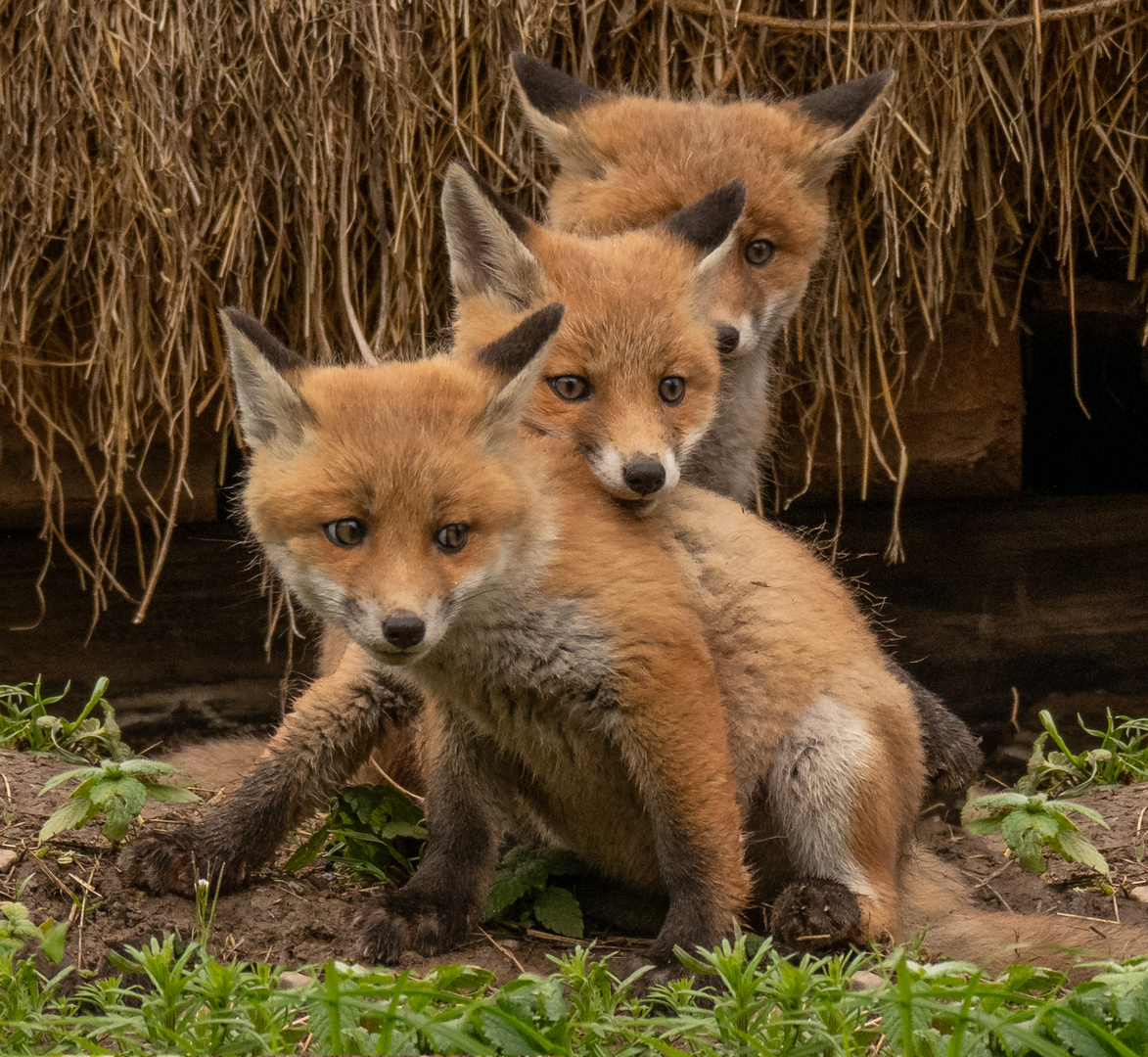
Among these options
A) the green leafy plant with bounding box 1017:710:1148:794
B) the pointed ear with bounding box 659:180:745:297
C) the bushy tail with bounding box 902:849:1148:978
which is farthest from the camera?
the green leafy plant with bounding box 1017:710:1148:794

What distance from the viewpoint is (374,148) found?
13.6 ft

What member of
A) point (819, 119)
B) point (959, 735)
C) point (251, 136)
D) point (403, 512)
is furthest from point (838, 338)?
point (403, 512)

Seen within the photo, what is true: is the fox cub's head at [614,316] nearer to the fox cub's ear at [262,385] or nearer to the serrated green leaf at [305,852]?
the fox cub's ear at [262,385]

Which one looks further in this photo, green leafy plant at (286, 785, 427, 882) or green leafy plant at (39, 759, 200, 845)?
green leafy plant at (286, 785, 427, 882)

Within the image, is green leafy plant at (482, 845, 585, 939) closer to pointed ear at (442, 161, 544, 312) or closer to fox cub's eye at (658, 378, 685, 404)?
fox cub's eye at (658, 378, 685, 404)

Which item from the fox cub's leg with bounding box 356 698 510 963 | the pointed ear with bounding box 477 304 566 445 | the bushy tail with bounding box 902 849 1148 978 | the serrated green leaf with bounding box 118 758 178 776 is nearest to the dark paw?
the bushy tail with bounding box 902 849 1148 978

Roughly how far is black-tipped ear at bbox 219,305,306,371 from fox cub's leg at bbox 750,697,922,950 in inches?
54.5

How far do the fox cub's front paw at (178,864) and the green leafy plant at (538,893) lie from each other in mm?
606

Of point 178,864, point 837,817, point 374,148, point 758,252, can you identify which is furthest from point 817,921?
point 374,148

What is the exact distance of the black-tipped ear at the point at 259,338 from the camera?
250 centimetres

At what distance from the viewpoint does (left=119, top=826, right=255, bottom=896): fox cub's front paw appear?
285 cm

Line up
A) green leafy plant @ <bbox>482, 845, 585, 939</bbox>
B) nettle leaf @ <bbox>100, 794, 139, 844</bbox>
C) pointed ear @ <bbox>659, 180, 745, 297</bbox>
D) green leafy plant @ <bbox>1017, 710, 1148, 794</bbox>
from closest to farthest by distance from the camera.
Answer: nettle leaf @ <bbox>100, 794, 139, 844</bbox>, green leafy plant @ <bbox>482, 845, 585, 939</bbox>, pointed ear @ <bbox>659, 180, 745, 297</bbox>, green leafy plant @ <bbox>1017, 710, 1148, 794</bbox>

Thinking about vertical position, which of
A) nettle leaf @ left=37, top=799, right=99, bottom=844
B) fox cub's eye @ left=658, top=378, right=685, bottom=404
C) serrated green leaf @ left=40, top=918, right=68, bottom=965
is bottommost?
nettle leaf @ left=37, top=799, right=99, bottom=844

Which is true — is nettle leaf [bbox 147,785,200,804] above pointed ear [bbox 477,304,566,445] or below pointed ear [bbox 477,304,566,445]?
below
